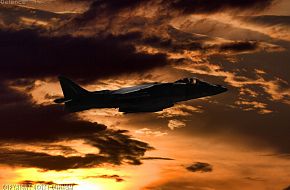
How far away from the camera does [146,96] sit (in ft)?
249

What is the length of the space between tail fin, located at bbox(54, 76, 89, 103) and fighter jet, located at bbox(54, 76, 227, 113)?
0.96 m

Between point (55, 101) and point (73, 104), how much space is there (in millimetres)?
3759

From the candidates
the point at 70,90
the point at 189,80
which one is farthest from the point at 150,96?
the point at 70,90

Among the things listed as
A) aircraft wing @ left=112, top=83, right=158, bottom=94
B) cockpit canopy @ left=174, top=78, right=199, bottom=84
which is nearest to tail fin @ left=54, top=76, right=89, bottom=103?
aircraft wing @ left=112, top=83, right=158, bottom=94

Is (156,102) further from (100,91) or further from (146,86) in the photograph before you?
(100,91)

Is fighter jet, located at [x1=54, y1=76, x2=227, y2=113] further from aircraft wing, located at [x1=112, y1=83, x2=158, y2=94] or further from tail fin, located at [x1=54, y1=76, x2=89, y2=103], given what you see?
tail fin, located at [x1=54, y1=76, x2=89, y2=103]

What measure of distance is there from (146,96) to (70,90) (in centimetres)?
1821

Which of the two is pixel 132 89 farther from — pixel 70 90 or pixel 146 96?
pixel 70 90

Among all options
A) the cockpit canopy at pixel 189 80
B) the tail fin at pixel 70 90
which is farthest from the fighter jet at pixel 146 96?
the tail fin at pixel 70 90

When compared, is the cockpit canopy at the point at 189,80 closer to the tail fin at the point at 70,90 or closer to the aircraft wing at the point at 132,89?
the aircraft wing at the point at 132,89

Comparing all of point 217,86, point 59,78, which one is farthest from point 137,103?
point 59,78

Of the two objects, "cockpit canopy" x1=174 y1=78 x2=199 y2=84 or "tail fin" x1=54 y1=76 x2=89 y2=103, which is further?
"tail fin" x1=54 y1=76 x2=89 y2=103

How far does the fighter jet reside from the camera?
7569 centimetres

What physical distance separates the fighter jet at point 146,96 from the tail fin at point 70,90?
0.96 metres
